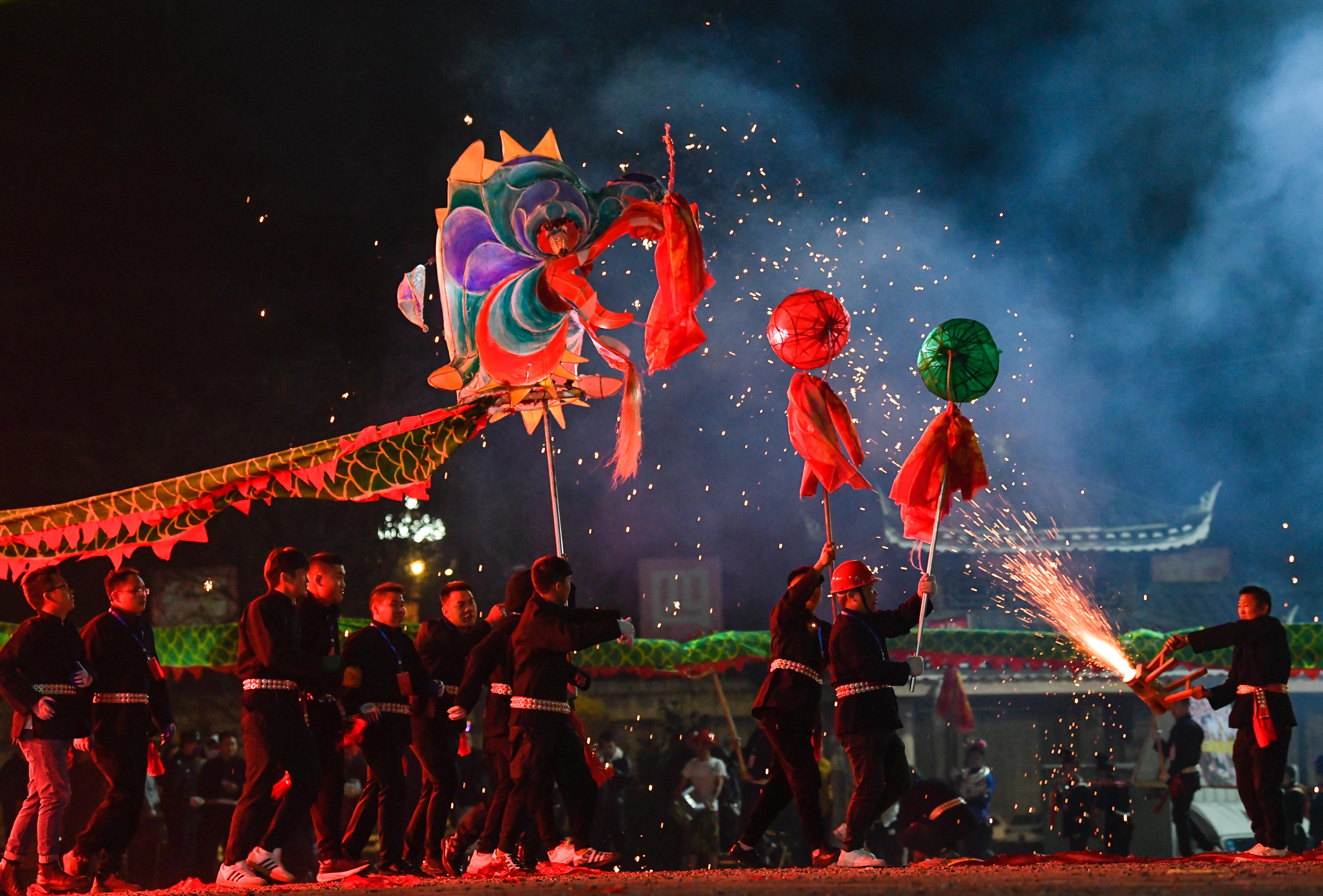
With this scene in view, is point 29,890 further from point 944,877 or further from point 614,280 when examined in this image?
point 614,280

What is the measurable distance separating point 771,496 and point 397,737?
15764 mm

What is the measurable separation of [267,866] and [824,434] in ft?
12.1

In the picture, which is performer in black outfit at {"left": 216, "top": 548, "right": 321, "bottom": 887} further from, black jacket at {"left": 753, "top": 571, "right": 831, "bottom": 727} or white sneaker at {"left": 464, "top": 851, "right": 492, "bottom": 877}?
black jacket at {"left": 753, "top": 571, "right": 831, "bottom": 727}

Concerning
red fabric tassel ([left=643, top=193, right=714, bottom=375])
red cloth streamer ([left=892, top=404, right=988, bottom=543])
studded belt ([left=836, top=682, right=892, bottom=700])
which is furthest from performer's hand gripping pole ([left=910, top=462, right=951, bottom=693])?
red fabric tassel ([left=643, top=193, right=714, bottom=375])

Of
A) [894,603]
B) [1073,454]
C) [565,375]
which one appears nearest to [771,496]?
[894,603]

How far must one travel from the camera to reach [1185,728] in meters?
11.1

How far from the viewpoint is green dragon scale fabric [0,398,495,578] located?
7906mm

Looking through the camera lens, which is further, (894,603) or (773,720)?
(894,603)

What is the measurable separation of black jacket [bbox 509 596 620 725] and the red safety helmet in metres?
1.28

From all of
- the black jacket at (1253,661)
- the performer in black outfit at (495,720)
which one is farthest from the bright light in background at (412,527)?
the black jacket at (1253,661)

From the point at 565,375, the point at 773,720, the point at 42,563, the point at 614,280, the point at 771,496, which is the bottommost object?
the point at 773,720

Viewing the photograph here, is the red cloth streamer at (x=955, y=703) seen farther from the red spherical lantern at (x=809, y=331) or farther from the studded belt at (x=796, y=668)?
the red spherical lantern at (x=809, y=331)

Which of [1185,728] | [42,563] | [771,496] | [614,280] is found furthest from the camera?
[771,496]

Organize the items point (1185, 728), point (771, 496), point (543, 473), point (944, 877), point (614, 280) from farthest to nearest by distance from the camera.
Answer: point (771, 496)
point (543, 473)
point (614, 280)
point (1185, 728)
point (944, 877)
